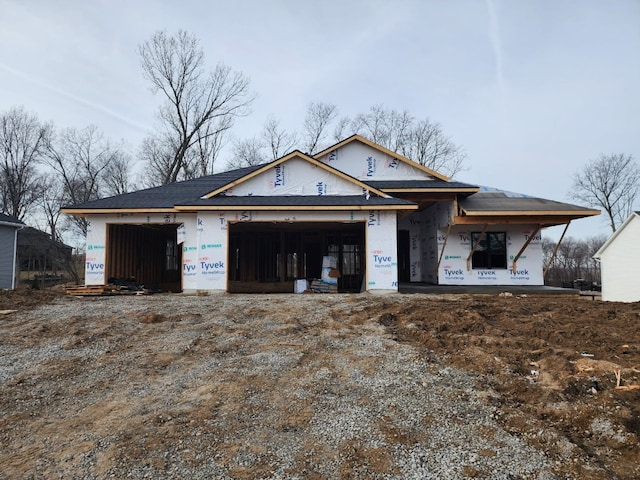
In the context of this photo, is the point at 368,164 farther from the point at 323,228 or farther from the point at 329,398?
the point at 329,398

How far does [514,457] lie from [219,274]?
34.0 ft

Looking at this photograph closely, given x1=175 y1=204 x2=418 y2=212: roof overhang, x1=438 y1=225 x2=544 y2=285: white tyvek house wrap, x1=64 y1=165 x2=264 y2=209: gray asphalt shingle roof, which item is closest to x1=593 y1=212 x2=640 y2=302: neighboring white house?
x1=438 y1=225 x2=544 y2=285: white tyvek house wrap

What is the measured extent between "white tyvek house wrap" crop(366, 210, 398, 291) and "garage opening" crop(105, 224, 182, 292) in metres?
7.84

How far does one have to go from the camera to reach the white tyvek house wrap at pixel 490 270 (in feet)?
52.2

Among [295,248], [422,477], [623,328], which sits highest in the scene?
[295,248]

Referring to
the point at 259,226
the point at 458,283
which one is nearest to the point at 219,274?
the point at 259,226

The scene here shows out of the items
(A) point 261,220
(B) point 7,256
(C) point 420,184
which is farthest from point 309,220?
(B) point 7,256

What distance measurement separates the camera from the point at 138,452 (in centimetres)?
337

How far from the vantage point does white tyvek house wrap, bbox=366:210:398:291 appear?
12.5 meters

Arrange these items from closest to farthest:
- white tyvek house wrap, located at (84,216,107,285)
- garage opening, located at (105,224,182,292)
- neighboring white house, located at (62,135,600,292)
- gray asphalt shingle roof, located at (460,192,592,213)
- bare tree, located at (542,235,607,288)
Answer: neighboring white house, located at (62,135,600,292) < white tyvek house wrap, located at (84,216,107,285) < garage opening, located at (105,224,182,292) < gray asphalt shingle roof, located at (460,192,592,213) < bare tree, located at (542,235,607,288)

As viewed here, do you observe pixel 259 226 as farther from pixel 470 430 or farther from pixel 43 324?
pixel 470 430

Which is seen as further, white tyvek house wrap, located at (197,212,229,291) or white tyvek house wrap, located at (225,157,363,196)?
white tyvek house wrap, located at (225,157,363,196)

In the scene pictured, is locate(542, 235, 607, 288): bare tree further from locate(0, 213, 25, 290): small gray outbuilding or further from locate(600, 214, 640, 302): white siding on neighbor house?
locate(0, 213, 25, 290): small gray outbuilding

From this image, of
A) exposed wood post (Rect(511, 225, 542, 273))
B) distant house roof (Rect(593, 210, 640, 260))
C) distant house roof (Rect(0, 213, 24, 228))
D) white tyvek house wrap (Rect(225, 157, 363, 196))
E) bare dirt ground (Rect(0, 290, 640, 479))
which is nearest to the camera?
bare dirt ground (Rect(0, 290, 640, 479))
